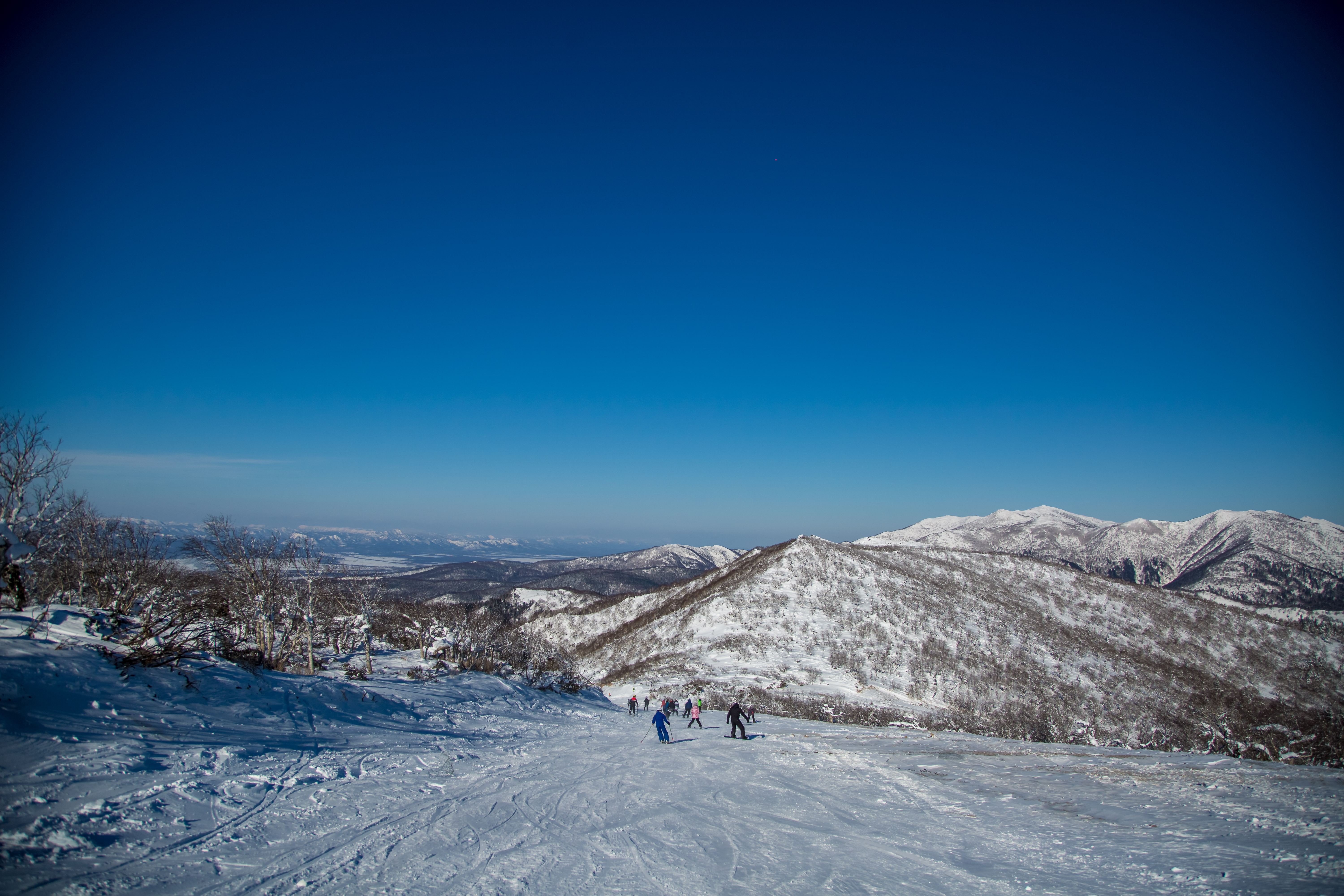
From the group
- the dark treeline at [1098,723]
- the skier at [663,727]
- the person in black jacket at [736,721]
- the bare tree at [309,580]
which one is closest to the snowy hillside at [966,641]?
the dark treeline at [1098,723]

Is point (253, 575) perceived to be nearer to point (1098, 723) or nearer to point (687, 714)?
point (687, 714)

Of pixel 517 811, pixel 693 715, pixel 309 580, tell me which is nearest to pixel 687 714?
pixel 693 715

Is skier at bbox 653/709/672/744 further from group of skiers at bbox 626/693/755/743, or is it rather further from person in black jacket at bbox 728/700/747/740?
person in black jacket at bbox 728/700/747/740

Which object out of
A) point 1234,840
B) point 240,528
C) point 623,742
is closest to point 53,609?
point 240,528

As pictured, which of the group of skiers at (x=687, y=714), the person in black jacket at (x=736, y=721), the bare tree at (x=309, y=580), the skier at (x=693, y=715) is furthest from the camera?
the bare tree at (x=309, y=580)

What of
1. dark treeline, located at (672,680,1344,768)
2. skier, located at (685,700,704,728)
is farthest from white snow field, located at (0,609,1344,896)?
dark treeline, located at (672,680,1344,768)

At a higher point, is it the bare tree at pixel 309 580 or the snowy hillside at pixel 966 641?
the bare tree at pixel 309 580

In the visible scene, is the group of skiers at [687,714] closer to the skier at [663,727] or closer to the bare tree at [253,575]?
the skier at [663,727]
